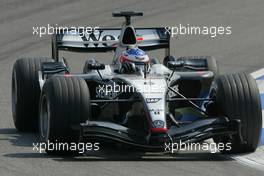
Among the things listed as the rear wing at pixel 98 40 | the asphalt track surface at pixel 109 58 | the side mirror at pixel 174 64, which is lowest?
the asphalt track surface at pixel 109 58

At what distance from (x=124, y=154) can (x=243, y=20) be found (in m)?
12.1

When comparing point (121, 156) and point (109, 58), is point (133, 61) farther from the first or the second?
point (109, 58)

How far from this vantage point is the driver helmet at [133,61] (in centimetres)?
1318

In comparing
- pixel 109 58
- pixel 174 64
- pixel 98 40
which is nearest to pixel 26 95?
pixel 98 40

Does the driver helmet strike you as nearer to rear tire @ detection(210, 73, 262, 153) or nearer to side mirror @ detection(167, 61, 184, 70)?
side mirror @ detection(167, 61, 184, 70)

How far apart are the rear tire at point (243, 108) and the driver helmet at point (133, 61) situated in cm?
127

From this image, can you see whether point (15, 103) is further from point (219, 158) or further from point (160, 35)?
point (219, 158)

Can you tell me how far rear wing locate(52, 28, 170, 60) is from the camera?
14.9 metres

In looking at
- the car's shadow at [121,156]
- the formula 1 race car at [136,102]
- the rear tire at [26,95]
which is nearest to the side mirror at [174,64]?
the formula 1 race car at [136,102]

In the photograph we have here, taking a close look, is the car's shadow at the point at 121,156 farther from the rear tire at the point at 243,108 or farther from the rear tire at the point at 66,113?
the rear tire at the point at 243,108

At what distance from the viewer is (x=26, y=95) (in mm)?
14125

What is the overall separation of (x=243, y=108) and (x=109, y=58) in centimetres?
912

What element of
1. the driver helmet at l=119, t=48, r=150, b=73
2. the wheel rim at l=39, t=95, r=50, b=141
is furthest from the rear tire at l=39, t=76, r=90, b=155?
the driver helmet at l=119, t=48, r=150, b=73

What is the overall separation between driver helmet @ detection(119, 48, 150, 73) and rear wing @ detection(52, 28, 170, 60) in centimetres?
150
